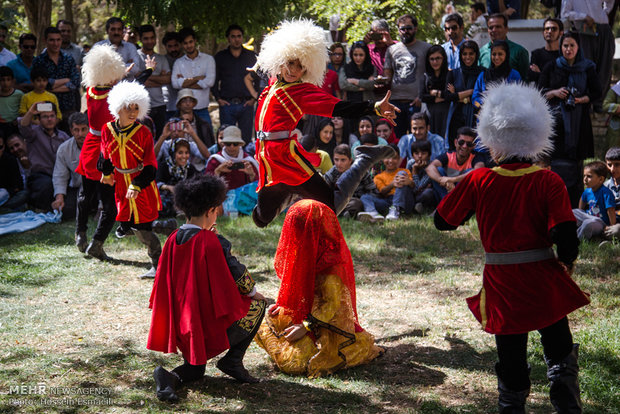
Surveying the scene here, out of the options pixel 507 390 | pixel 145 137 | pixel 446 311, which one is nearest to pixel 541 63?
pixel 446 311

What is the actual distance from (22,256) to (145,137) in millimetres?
2099

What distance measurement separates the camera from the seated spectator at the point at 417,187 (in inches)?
337

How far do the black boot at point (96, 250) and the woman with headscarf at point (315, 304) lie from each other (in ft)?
10.4

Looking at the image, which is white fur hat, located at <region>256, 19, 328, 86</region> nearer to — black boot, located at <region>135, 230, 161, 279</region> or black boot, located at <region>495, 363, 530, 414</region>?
black boot, located at <region>135, 230, 161, 279</region>

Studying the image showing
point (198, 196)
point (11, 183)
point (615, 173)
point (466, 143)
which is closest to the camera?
point (198, 196)

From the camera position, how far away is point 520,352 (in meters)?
3.40

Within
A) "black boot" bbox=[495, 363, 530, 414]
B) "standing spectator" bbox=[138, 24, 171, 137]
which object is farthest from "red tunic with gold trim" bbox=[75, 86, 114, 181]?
"black boot" bbox=[495, 363, 530, 414]

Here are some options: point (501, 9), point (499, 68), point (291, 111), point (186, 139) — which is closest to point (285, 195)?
point (291, 111)

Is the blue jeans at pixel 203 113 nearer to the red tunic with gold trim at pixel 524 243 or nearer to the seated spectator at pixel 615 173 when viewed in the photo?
the seated spectator at pixel 615 173

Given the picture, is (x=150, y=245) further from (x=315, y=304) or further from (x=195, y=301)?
(x=195, y=301)

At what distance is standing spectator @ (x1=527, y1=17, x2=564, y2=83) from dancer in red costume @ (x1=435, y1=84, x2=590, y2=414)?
18.2 ft

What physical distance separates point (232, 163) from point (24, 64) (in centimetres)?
377

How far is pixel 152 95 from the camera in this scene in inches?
395

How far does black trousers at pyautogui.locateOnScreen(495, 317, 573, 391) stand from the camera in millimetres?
3379
